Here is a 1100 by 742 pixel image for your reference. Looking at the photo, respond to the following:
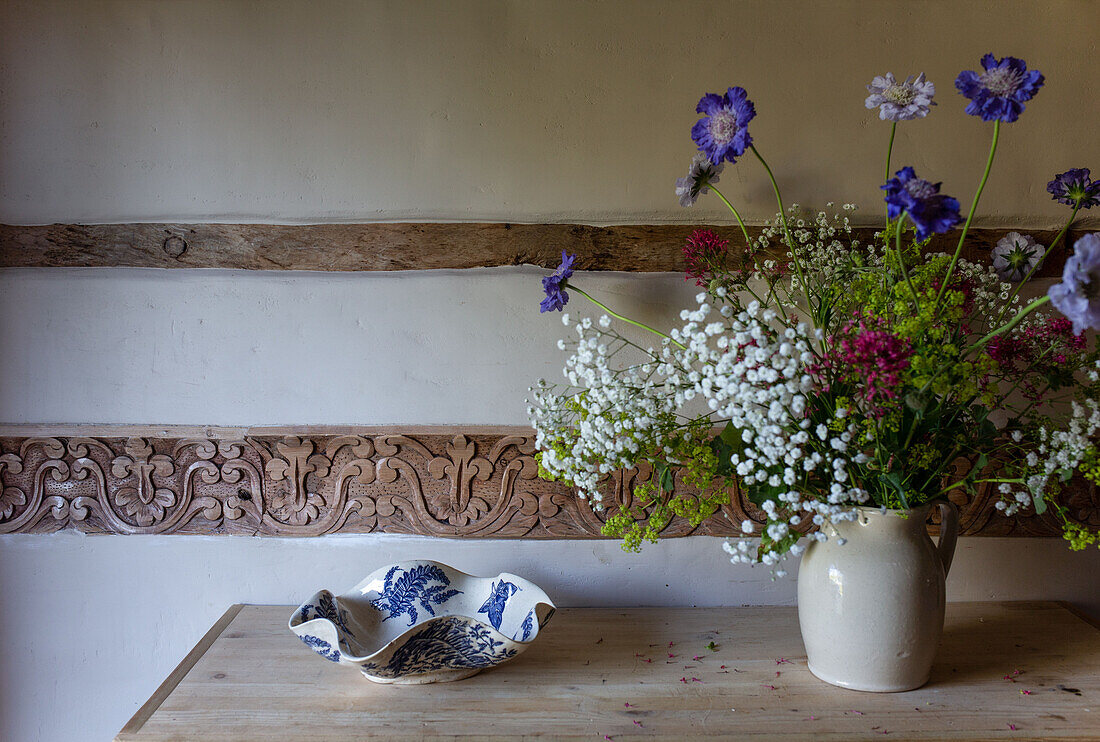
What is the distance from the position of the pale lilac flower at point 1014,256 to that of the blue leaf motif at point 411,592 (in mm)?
Result: 1230

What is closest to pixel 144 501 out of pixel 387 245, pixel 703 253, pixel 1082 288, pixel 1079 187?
pixel 387 245

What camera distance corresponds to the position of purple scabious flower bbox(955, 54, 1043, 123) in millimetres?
1006

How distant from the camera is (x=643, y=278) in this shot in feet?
5.08

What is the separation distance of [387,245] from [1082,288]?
119cm

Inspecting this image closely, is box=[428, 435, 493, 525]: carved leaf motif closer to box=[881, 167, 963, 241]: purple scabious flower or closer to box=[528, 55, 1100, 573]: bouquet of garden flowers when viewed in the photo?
box=[528, 55, 1100, 573]: bouquet of garden flowers

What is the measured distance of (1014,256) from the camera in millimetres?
1339

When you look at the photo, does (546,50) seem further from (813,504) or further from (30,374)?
(30,374)

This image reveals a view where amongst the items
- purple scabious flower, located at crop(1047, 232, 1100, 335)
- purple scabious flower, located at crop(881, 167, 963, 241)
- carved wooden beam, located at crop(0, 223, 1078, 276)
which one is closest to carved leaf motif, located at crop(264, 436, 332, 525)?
carved wooden beam, located at crop(0, 223, 1078, 276)

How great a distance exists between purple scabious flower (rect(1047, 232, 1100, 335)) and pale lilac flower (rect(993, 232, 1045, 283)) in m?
0.45

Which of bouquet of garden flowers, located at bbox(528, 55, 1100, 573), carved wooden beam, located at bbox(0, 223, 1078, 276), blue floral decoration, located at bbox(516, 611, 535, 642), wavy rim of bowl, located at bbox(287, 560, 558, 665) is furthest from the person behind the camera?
carved wooden beam, located at bbox(0, 223, 1078, 276)

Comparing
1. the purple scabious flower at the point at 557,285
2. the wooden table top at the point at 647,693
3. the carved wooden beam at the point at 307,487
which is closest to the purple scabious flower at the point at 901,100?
the purple scabious flower at the point at 557,285

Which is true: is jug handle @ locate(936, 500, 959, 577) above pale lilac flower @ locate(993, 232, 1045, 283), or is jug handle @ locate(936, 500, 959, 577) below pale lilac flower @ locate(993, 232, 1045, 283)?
below

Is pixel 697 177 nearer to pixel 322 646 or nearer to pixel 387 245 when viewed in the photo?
pixel 387 245

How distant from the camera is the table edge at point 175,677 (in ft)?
3.57
